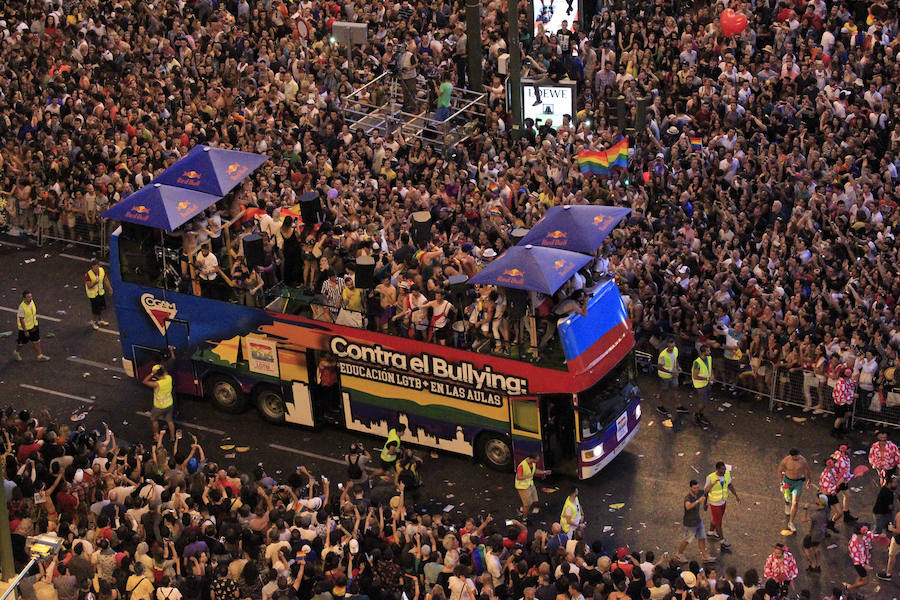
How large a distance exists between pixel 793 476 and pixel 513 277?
553cm

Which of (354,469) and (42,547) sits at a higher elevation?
(42,547)

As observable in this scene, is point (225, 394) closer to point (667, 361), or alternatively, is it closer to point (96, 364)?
point (96, 364)

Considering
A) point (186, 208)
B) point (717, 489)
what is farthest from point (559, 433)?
point (186, 208)

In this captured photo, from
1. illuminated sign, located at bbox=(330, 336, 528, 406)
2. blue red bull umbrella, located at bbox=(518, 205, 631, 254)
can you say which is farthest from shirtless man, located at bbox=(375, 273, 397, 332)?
blue red bull umbrella, located at bbox=(518, 205, 631, 254)

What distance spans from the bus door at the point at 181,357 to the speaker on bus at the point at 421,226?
5.43m

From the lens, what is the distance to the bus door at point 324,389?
94.9 ft

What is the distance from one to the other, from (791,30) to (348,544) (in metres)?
19.7

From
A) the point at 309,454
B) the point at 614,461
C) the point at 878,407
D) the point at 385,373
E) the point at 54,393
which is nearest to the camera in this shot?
the point at 385,373

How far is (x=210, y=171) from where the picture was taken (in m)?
30.3

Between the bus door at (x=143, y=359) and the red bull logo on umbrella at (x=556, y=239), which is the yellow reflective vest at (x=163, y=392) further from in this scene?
the red bull logo on umbrella at (x=556, y=239)

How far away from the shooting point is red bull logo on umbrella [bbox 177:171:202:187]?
99.2 ft

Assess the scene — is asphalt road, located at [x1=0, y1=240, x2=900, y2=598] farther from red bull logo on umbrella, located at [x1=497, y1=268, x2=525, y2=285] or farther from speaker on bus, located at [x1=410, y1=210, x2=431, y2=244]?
speaker on bus, located at [x1=410, y1=210, x2=431, y2=244]

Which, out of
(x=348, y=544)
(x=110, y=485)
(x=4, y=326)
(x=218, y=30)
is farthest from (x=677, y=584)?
(x=218, y=30)

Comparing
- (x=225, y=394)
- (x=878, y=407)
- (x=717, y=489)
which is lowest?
(x=225, y=394)
